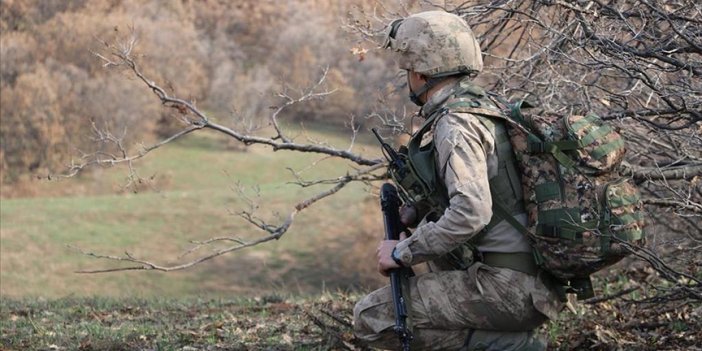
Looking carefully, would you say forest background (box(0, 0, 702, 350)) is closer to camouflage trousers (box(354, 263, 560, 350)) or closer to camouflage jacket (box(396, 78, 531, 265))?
camouflage trousers (box(354, 263, 560, 350))

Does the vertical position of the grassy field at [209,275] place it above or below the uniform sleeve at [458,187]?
below

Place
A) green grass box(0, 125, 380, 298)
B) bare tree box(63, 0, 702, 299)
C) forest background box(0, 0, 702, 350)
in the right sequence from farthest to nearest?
green grass box(0, 125, 380, 298), forest background box(0, 0, 702, 350), bare tree box(63, 0, 702, 299)

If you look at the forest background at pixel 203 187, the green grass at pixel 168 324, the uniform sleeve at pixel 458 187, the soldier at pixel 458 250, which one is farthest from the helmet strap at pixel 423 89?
the green grass at pixel 168 324

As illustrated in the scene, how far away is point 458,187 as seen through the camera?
164 inches

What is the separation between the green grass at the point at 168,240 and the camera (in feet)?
108

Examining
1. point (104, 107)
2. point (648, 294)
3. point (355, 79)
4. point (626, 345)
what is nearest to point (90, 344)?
point (626, 345)

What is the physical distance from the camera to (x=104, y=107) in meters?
53.3

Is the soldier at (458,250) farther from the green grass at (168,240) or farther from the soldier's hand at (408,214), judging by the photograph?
the green grass at (168,240)

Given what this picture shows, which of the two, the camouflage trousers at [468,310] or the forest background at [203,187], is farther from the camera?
the forest background at [203,187]

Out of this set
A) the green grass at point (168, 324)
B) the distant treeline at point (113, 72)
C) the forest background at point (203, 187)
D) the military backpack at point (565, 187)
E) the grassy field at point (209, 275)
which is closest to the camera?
the military backpack at point (565, 187)

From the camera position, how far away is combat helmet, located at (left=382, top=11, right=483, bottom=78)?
15.0ft

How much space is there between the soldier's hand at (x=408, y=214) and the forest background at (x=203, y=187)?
112 centimetres

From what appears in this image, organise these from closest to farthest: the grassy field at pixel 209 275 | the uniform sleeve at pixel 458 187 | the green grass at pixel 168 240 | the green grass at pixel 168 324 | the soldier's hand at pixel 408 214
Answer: the uniform sleeve at pixel 458 187 → the soldier's hand at pixel 408 214 → the green grass at pixel 168 324 → the grassy field at pixel 209 275 → the green grass at pixel 168 240

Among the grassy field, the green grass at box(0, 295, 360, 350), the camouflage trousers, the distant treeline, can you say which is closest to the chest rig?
the camouflage trousers
